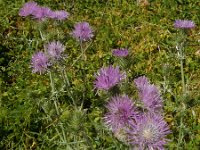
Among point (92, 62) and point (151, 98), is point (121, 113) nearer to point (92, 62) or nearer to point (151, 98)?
point (151, 98)

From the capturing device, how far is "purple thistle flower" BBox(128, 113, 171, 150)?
1857mm

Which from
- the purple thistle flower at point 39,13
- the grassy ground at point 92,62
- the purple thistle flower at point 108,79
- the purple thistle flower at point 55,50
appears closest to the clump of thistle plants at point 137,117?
the purple thistle flower at point 108,79

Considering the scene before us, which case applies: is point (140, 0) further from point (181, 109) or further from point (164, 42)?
point (181, 109)

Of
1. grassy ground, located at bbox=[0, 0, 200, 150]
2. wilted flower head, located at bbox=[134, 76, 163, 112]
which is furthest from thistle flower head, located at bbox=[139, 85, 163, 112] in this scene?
grassy ground, located at bbox=[0, 0, 200, 150]

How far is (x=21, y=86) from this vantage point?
443 cm

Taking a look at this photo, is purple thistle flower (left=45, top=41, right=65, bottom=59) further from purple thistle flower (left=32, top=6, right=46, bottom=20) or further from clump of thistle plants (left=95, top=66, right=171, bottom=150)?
clump of thistle plants (left=95, top=66, right=171, bottom=150)

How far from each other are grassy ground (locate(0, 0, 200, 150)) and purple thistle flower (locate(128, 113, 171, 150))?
2.36ft

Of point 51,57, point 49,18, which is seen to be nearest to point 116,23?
point 49,18

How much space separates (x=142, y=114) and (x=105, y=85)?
0.33 m

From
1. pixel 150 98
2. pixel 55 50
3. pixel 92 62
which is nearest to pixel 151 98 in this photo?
pixel 150 98

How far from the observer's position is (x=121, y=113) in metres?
1.97

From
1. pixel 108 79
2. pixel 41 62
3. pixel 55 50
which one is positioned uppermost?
pixel 108 79

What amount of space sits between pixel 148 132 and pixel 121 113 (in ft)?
0.56

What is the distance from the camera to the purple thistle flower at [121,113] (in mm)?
1977
